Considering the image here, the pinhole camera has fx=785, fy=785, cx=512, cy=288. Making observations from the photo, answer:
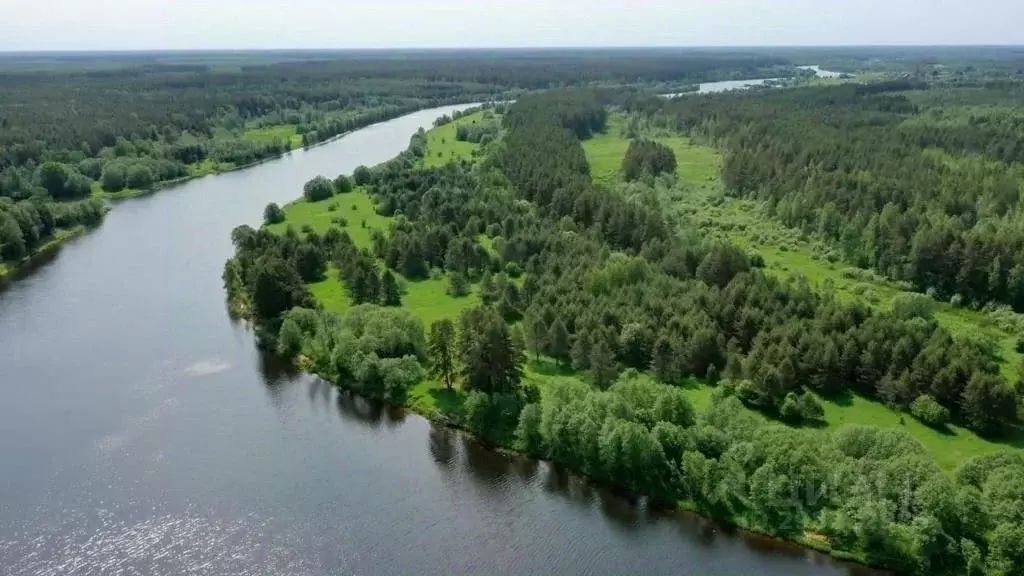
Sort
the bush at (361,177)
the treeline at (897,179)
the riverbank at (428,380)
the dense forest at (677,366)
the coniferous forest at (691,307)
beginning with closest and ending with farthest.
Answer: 1. the dense forest at (677,366)
2. the coniferous forest at (691,307)
3. the riverbank at (428,380)
4. the treeline at (897,179)
5. the bush at (361,177)

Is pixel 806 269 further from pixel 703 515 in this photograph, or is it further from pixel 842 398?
pixel 703 515

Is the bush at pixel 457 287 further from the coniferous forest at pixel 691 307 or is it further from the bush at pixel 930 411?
the bush at pixel 930 411

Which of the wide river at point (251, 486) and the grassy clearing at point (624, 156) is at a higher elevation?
the grassy clearing at point (624, 156)

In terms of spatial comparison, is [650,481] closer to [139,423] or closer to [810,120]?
[139,423]

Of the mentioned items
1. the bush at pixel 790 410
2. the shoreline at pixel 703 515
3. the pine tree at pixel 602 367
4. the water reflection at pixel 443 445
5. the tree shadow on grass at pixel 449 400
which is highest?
A: the pine tree at pixel 602 367

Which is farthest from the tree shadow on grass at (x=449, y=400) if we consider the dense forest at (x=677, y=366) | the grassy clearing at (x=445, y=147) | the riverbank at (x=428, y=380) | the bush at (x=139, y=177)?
the bush at (x=139, y=177)

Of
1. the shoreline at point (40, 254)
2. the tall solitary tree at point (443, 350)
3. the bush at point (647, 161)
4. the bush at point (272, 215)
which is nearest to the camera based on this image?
the tall solitary tree at point (443, 350)

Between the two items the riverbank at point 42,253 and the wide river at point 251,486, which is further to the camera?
the riverbank at point 42,253
